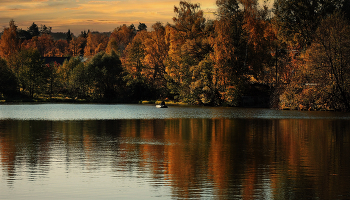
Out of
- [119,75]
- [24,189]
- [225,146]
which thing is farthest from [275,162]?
[119,75]

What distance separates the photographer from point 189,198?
1154 cm

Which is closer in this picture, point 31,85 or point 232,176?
point 232,176

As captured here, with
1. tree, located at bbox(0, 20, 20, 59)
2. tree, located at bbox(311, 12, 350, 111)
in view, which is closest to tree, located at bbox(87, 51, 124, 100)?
tree, located at bbox(0, 20, 20, 59)

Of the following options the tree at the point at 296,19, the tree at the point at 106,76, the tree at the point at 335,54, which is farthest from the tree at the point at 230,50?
the tree at the point at 106,76

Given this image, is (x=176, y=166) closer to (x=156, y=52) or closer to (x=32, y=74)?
(x=156, y=52)

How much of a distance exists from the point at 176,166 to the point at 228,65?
175 feet

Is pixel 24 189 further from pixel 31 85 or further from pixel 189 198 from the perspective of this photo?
pixel 31 85

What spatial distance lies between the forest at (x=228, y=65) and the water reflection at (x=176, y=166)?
29891 mm

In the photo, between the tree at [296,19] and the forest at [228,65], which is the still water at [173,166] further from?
the tree at [296,19]

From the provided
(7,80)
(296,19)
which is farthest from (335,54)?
(7,80)

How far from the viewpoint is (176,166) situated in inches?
649

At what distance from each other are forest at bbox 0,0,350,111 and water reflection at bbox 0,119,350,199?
1177 inches

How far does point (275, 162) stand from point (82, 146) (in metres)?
9.75

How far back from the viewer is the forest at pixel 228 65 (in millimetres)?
55344
